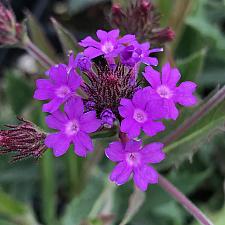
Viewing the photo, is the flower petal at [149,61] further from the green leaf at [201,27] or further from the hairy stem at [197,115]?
the green leaf at [201,27]

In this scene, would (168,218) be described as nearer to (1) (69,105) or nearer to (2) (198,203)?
(2) (198,203)

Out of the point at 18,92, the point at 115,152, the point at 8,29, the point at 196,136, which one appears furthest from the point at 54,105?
the point at 18,92

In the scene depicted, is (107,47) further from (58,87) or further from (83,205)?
(83,205)

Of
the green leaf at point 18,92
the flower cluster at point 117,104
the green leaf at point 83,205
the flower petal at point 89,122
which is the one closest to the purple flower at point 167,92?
the flower cluster at point 117,104

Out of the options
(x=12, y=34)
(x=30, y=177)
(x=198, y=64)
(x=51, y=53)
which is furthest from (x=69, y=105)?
(x=30, y=177)

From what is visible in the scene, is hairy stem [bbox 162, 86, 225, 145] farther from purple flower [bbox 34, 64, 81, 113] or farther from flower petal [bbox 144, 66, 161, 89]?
purple flower [bbox 34, 64, 81, 113]

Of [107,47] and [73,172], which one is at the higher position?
[107,47]
